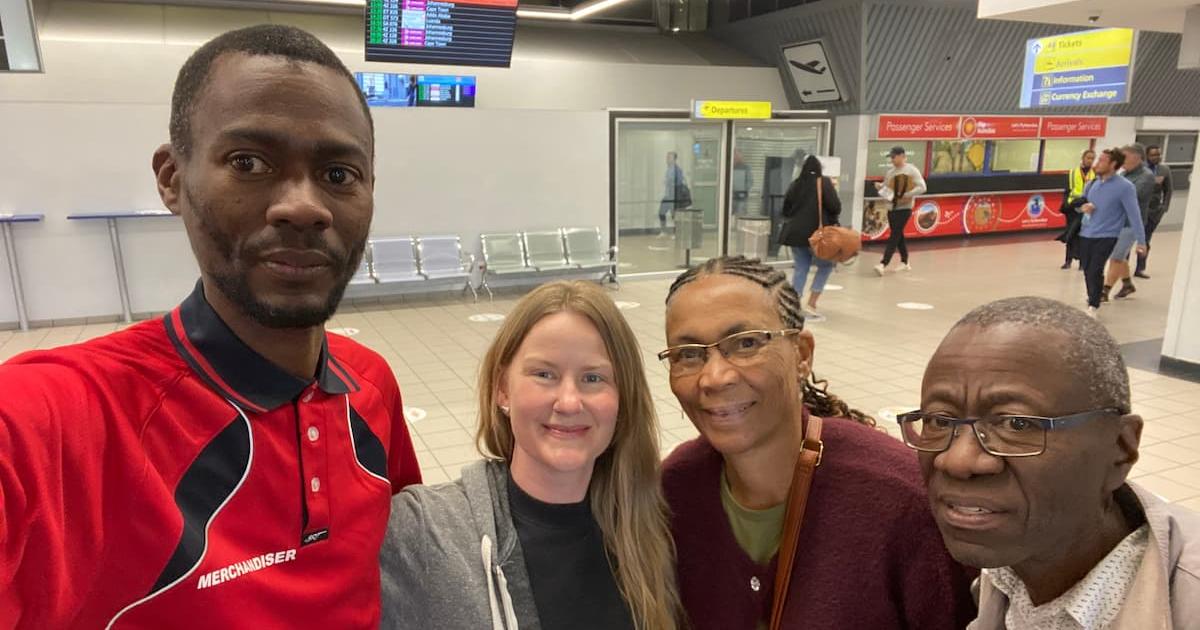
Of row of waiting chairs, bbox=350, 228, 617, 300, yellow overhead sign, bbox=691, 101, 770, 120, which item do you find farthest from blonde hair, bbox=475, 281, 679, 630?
yellow overhead sign, bbox=691, 101, 770, 120

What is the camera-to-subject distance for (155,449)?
3.40 ft

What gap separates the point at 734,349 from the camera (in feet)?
5.16

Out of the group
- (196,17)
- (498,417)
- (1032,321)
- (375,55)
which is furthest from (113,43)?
(1032,321)

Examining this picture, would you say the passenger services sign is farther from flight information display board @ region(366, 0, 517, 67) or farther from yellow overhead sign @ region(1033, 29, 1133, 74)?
flight information display board @ region(366, 0, 517, 67)

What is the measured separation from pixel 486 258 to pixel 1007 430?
29.5 ft

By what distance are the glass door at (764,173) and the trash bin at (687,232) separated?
55cm

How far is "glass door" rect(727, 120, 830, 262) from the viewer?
1165 centimetres

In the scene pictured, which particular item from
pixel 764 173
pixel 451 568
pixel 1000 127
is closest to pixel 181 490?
pixel 451 568

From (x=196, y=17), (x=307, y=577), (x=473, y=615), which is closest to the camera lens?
→ (x=307, y=577)

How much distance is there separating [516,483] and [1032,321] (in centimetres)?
100

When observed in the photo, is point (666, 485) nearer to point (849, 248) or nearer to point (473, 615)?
point (473, 615)

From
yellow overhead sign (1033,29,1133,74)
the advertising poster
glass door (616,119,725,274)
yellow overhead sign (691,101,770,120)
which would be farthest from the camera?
the advertising poster

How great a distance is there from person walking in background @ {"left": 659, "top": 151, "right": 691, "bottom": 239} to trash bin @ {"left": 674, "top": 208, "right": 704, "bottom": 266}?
129mm

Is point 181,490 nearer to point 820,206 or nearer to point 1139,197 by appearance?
point 820,206
